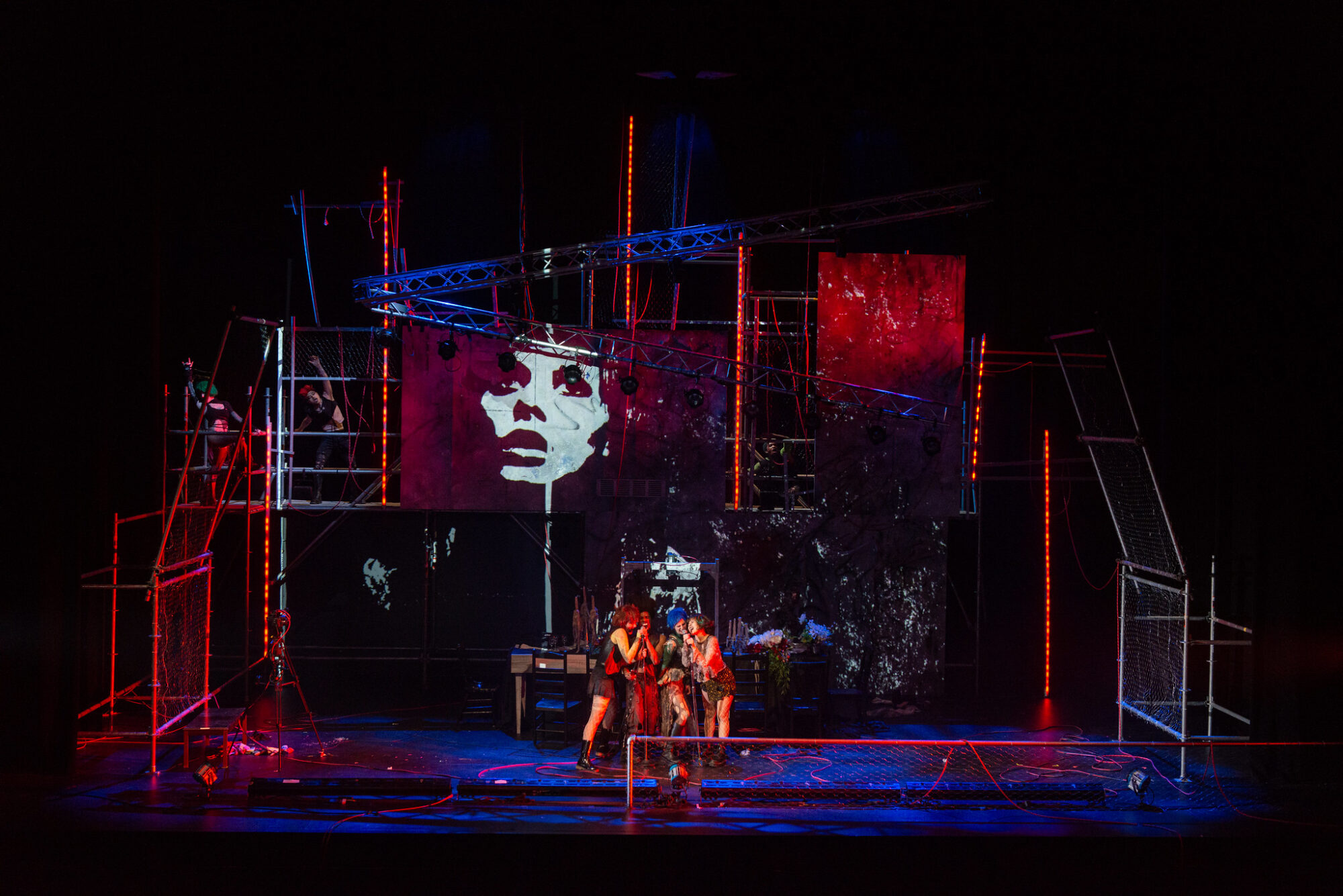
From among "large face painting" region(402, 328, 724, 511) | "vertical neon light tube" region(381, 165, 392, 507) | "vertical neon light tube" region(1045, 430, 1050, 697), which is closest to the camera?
"vertical neon light tube" region(381, 165, 392, 507)

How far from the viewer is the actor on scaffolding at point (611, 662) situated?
10.4m

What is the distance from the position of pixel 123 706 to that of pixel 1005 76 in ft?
39.0

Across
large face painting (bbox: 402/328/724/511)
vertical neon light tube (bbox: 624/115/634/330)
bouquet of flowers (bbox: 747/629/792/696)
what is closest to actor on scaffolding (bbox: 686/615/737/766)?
bouquet of flowers (bbox: 747/629/792/696)

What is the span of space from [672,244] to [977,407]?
444 cm

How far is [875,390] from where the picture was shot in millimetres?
12961

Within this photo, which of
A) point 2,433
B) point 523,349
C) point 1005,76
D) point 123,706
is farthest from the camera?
point 523,349

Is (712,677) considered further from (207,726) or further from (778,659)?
(207,726)

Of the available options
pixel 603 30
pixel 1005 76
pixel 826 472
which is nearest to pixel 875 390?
pixel 826 472

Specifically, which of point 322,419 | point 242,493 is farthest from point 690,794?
point 242,493

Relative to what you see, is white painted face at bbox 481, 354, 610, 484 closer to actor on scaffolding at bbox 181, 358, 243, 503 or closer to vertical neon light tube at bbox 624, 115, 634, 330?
vertical neon light tube at bbox 624, 115, 634, 330

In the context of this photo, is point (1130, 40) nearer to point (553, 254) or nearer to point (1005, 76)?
point (1005, 76)

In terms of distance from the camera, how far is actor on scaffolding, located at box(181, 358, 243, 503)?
12508 mm

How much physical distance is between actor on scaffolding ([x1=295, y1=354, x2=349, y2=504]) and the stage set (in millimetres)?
55

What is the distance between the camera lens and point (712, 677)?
10859 millimetres
